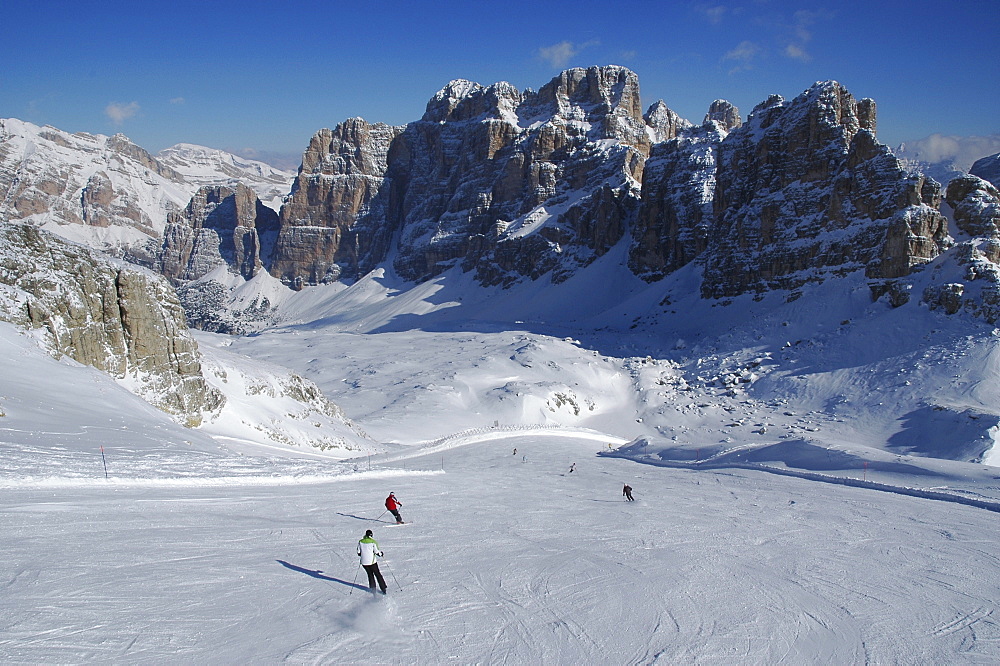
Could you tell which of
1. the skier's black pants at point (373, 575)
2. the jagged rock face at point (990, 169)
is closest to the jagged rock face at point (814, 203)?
the jagged rock face at point (990, 169)

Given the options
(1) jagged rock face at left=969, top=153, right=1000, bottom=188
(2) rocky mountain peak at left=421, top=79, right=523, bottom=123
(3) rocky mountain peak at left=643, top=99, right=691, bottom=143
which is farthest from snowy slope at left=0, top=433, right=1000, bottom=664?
(3) rocky mountain peak at left=643, top=99, right=691, bottom=143

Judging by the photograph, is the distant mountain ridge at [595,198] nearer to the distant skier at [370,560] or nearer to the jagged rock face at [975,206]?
the jagged rock face at [975,206]

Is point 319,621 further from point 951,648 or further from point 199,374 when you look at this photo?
point 199,374

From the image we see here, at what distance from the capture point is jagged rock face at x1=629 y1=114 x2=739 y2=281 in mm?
101875

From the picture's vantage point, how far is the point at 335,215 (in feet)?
579

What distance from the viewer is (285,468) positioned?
19109 millimetres

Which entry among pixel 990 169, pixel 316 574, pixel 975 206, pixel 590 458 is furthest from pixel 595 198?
pixel 316 574

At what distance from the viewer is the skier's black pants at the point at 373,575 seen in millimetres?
9211

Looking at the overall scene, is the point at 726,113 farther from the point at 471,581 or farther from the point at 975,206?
the point at 471,581

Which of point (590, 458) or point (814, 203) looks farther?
point (814, 203)

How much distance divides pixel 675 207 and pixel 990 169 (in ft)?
224

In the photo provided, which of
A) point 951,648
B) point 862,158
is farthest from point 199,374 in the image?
point 862,158

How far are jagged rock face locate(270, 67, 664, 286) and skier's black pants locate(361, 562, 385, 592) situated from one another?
372 feet

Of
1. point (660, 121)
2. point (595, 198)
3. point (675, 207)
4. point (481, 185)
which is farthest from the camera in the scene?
point (660, 121)
